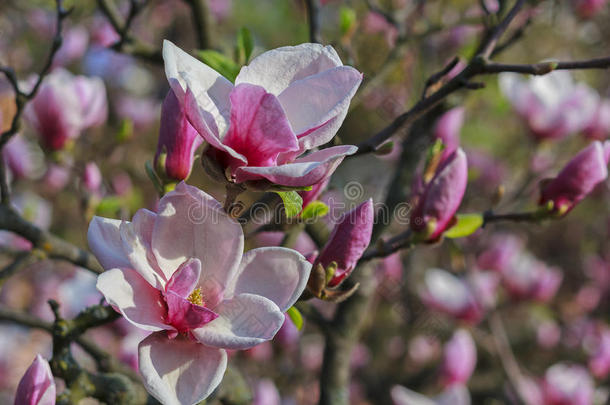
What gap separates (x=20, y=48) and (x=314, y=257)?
3023 millimetres

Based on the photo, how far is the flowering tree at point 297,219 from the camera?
0.70 meters

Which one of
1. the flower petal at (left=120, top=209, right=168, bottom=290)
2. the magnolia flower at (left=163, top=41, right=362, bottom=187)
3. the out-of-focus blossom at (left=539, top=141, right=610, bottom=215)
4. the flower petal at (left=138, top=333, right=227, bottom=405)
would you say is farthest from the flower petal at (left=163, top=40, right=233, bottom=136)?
the out-of-focus blossom at (left=539, top=141, right=610, bottom=215)

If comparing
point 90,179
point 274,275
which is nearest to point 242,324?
point 274,275

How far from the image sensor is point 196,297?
746mm

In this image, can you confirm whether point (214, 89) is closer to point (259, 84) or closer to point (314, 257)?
point (259, 84)

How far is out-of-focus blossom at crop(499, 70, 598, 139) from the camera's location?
1.92 meters

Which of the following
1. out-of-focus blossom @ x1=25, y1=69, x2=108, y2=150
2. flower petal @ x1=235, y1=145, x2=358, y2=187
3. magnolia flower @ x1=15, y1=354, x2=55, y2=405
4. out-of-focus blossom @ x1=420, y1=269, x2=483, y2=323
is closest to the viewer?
flower petal @ x1=235, y1=145, x2=358, y2=187

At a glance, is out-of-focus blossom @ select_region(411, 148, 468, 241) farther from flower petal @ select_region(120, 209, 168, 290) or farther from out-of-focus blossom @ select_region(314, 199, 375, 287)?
flower petal @ select_region(120, 209, 168, 290)

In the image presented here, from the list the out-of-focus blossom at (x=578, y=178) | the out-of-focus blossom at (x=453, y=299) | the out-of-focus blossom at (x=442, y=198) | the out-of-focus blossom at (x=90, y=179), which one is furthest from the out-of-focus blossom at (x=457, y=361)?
the out-of-focus blossom at (x=90, y=179)

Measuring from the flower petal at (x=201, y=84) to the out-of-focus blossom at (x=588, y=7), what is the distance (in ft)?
6.78

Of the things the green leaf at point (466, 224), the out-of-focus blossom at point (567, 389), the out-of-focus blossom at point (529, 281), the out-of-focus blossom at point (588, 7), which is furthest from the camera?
the out-of-focus blossom at point (529, 281)

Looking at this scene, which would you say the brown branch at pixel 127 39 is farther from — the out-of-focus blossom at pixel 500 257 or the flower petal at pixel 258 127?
the out-of-focus blossom at pixel 500 257

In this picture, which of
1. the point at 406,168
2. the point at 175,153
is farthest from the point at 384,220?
the point at 175,153

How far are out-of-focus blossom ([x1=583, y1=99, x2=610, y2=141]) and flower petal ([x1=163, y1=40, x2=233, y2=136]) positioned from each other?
5.90 ft
